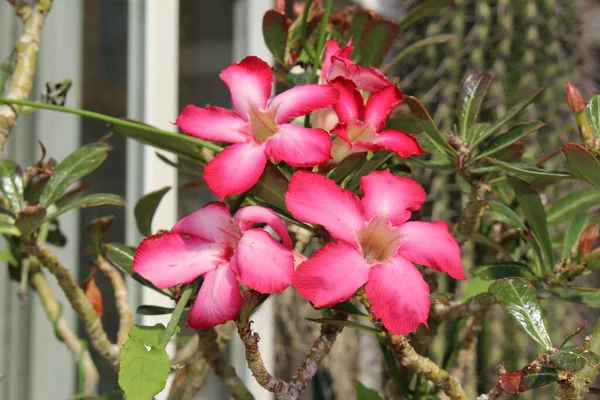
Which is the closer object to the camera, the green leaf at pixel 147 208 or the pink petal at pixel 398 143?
the pink petal at pixel 398 143

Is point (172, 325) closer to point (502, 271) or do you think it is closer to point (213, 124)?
point (213, 124)

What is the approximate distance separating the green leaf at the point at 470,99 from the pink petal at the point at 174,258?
25 cm

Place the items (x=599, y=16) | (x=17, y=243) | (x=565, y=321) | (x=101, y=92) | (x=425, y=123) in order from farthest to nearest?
(x=599, y=16)
(x=565, y=321)
(x=101, y=92)
(x=17, y=243)
(x=425, y=123)

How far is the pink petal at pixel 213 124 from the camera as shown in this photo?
1.64ft

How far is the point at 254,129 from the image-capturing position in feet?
1.70

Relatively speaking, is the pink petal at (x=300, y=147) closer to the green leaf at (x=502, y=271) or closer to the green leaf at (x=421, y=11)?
the green leaf at (x=502, y=271)

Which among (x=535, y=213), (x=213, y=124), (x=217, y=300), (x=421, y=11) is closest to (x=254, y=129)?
(x=213, y=124)

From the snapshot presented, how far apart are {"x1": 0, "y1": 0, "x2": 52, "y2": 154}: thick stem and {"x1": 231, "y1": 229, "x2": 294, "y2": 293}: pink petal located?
33 centimetres

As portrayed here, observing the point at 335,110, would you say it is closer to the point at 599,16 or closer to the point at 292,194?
the point at 292,194

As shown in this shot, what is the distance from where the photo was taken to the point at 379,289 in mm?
436

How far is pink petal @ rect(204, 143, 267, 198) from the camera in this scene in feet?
1.51

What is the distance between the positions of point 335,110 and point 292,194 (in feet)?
0.30

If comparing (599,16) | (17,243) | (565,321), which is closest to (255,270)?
(17,243)

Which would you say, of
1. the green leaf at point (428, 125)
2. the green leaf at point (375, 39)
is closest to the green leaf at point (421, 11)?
the green leaf at point (375, 39)
